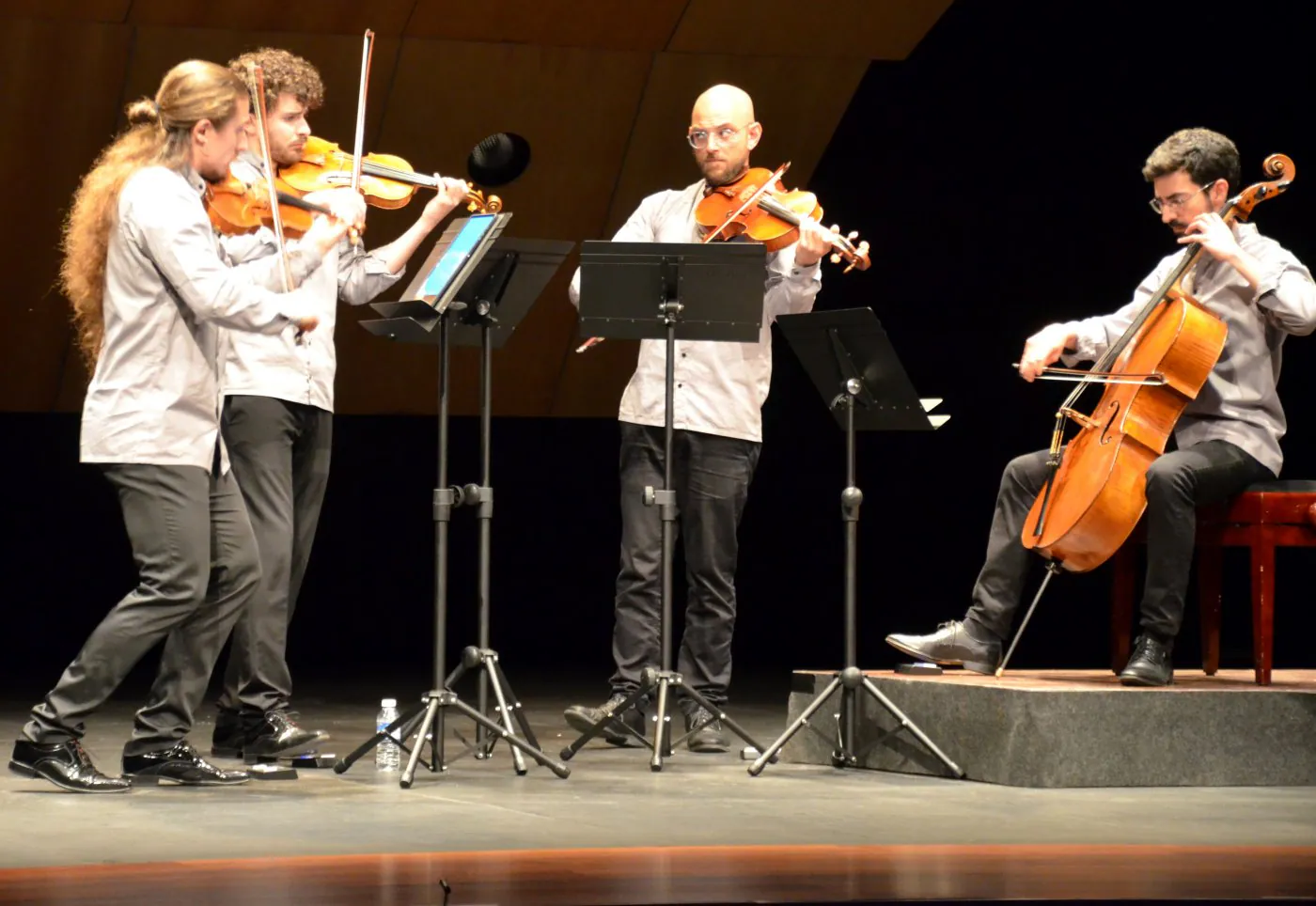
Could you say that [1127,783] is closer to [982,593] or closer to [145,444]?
[982,593]

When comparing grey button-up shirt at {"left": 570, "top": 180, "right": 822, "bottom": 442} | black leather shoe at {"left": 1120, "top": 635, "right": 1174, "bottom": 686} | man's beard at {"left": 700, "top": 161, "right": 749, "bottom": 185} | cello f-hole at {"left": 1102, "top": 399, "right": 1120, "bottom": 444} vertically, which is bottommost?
black leather shoe at {"left": 1120, "top": 635, "right": 1174, "bottom": 686}

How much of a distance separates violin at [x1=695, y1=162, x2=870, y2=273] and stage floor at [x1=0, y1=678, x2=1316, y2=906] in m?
1.19

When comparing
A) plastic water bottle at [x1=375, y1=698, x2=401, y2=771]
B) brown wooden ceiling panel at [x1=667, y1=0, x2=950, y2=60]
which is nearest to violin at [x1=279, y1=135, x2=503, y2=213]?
plastic water bottle at [x1=375, y1=698, x2=401, y2=771]

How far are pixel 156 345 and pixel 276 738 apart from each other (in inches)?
37.8

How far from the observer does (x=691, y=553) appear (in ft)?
15.4

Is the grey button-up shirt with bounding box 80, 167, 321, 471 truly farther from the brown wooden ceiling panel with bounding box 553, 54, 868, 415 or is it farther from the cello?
the brown wooden ceiling panel with bounding box 553, 54, 868, 415

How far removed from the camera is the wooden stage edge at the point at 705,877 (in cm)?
266

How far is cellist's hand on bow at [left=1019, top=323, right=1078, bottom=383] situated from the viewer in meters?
4.42

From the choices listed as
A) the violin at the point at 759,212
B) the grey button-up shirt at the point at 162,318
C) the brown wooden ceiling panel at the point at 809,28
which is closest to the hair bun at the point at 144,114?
the grey button-up shirt at the point at 162,318

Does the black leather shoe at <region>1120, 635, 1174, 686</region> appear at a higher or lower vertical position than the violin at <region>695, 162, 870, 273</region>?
lower

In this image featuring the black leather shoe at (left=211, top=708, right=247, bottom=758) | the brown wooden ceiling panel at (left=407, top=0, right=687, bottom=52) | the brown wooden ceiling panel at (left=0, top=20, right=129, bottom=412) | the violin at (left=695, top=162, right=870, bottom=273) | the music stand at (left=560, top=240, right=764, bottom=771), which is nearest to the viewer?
the music stand at (left=560, top=240, right=764, bottom=771)

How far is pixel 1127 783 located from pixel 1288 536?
736mm

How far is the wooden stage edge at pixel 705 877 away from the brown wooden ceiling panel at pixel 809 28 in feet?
14.4

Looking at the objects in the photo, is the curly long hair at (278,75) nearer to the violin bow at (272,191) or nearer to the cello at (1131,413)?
the violin bow at (272,191)
